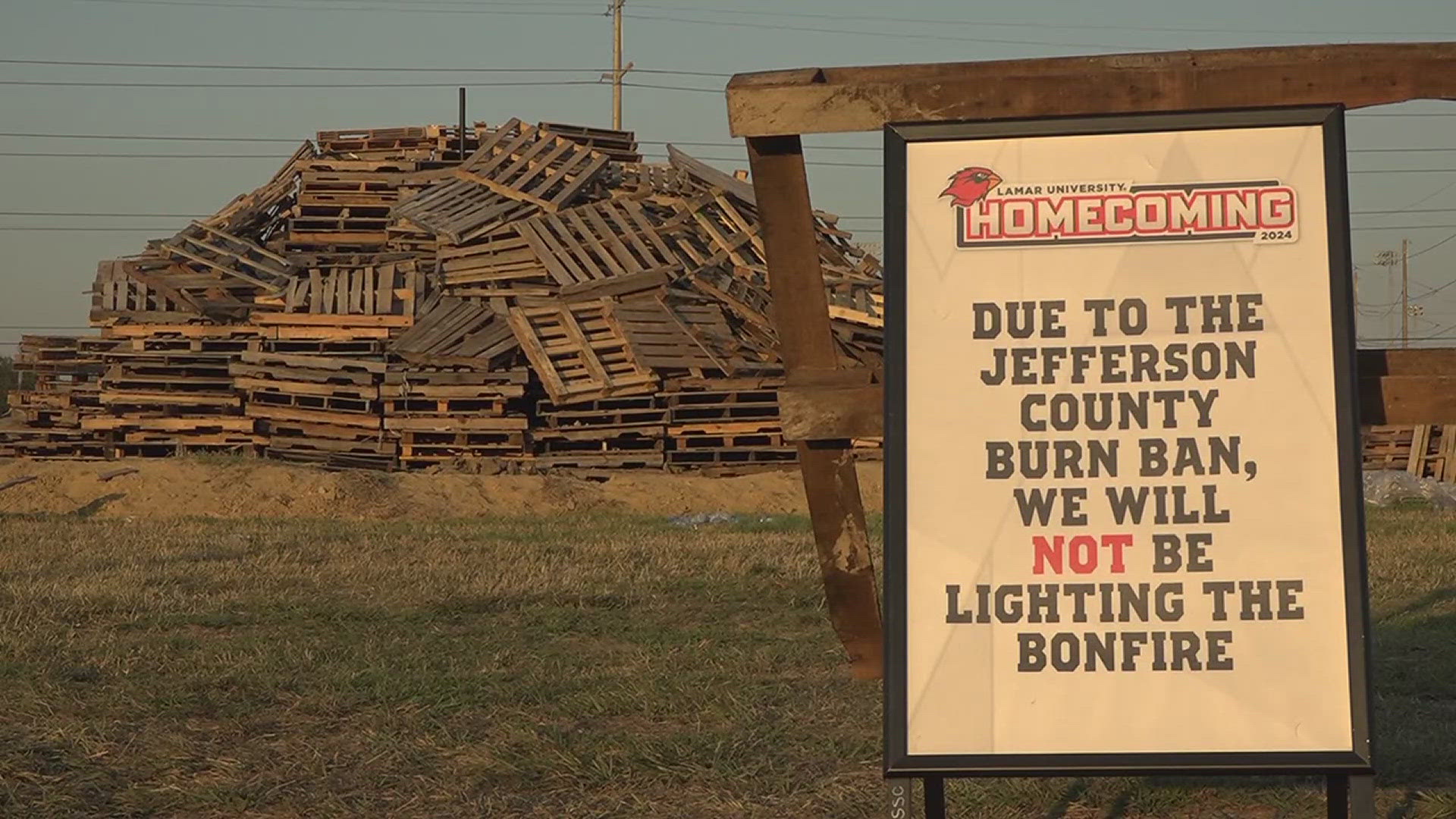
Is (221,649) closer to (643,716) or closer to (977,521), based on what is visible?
(643,716)

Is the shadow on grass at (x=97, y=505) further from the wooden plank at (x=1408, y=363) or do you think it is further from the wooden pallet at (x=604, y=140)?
the wooden plank at (x=1408, y=363)

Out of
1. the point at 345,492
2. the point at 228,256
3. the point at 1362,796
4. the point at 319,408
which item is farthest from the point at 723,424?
the point at 1362,796

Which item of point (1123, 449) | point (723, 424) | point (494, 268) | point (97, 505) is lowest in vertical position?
point (97, 505)

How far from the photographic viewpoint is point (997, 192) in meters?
3.74

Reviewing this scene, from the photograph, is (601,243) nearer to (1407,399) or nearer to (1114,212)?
(1407,399)

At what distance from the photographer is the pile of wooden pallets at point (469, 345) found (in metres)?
24.6

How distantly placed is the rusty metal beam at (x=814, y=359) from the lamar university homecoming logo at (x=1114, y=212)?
58 centimetres

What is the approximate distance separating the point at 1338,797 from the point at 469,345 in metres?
21.9

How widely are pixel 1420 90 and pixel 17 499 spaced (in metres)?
22.7

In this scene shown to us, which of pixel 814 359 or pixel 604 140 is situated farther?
pixel 604 140

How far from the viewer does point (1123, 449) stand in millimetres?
3645

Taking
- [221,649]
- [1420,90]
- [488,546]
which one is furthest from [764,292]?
[1420,90]

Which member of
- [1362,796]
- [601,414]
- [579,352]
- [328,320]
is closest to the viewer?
[1362,796]

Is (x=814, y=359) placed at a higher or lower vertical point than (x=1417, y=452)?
lower
